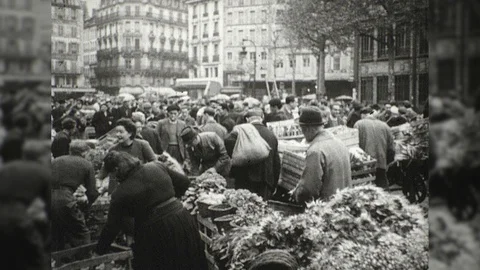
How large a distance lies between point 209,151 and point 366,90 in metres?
18.7

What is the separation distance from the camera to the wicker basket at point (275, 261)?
3559mm

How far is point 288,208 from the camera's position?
496 centimetres

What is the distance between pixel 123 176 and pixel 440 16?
2.80 m

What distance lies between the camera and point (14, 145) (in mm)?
1798

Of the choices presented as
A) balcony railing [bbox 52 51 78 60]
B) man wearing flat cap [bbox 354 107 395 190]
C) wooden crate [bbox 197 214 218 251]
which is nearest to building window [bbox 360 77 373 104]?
man wearing flat cap [bbox 354 107 395 190]

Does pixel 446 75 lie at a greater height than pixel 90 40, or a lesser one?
lesser

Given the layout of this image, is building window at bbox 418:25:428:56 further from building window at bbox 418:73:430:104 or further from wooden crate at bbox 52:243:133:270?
wooden crate at bbox 52:243:133:270

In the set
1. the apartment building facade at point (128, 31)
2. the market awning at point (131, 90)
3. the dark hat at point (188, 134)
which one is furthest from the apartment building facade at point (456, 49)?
the market awning at point (131, 90)

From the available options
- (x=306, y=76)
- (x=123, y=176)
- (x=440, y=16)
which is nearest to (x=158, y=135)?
(x=123, y=176)

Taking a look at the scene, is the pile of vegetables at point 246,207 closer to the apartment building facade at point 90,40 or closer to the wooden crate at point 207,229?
the wooden crate at point 207,229

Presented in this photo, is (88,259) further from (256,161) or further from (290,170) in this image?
(290,170)

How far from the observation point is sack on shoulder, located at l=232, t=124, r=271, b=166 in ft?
22.9

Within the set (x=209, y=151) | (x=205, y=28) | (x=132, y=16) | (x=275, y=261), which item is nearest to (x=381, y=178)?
(x=209, y=151)

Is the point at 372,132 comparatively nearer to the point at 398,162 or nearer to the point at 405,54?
the point at 398,162
